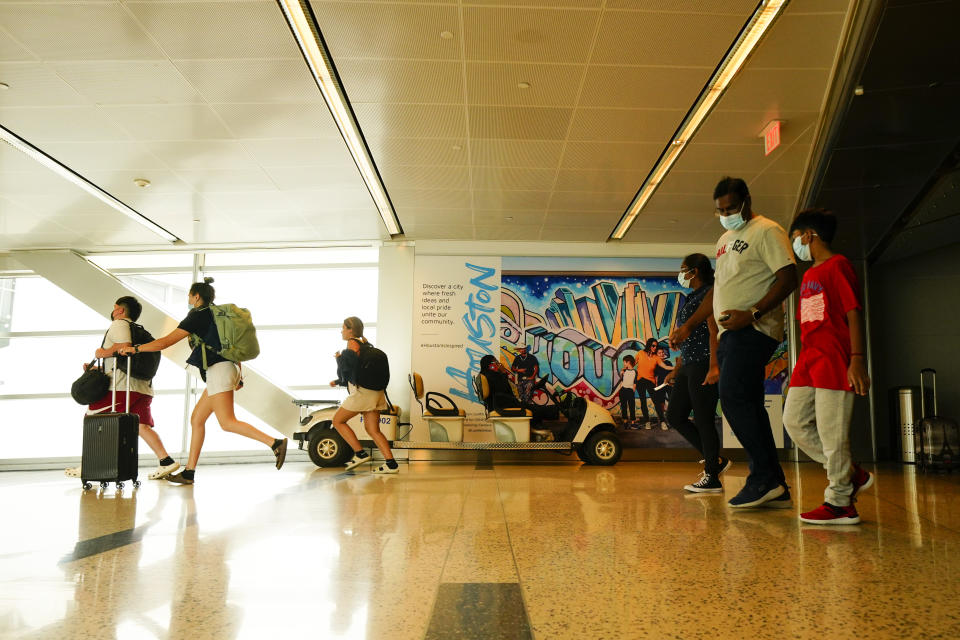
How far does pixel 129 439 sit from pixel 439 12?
156 inches

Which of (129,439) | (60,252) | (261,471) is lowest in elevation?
(261,471)

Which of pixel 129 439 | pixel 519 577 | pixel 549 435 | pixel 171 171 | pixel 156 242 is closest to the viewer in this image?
pixel 519 577

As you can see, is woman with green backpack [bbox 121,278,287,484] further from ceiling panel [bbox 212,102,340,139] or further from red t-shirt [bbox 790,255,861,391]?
red t-shirt [bbox 790,255,861,391]

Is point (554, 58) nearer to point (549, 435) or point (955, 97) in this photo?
point (955, 97)

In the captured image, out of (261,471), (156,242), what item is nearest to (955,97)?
(261,471)

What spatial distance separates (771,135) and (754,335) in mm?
3706

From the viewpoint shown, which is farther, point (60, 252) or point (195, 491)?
point (60, 252)

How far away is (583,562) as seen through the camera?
233 centimetres

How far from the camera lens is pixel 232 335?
5.73 m

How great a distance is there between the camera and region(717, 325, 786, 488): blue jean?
3.58 meters

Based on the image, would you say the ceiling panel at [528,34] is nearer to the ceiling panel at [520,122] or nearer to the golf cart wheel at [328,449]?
the ceiling panel at [520,122]

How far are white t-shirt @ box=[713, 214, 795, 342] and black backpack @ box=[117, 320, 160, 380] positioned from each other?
490 cm

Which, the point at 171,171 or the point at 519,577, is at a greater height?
the point at 171,171

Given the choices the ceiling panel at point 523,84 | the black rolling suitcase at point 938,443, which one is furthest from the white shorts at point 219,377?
the black rolling suitcase at point 938,443
